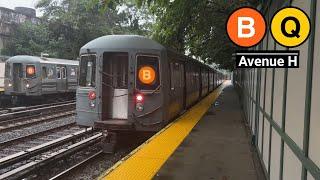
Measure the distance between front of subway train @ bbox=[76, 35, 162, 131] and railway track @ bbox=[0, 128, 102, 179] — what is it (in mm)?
987

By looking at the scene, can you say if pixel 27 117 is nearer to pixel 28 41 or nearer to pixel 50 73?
pixel 50 73

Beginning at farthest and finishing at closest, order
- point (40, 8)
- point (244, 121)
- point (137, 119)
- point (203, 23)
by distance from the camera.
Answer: point (40, 8)
point (203, 23)
point (244, 121)
point (137, 119)

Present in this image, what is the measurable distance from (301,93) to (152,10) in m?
8.41

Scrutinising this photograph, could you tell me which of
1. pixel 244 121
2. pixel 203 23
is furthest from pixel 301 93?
pixel 203 23

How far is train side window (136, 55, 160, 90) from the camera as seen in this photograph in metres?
11.2

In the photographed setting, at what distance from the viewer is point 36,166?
9312 millimetres

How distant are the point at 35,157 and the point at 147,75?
11.5ft

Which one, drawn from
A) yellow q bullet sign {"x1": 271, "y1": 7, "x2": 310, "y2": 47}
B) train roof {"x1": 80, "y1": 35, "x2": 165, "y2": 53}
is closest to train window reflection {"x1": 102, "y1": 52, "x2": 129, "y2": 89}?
A: train roof {"x1": 80, "y1": 35, "x2": 165, "y2": 53}

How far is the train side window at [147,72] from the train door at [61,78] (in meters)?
16.1

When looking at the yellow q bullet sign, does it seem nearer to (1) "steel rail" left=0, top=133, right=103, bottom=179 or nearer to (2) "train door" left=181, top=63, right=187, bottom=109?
(1) "steel rail" left=0, top=133, right=103, bottom=179

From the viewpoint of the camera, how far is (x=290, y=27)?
288 cm

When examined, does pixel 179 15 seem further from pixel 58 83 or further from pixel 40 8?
pixel 40 8

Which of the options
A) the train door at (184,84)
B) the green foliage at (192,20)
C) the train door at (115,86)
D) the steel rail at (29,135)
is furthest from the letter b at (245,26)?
the train door at (184,84)

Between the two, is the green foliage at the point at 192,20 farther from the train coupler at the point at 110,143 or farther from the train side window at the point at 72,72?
the train side window at the point at 72,72
